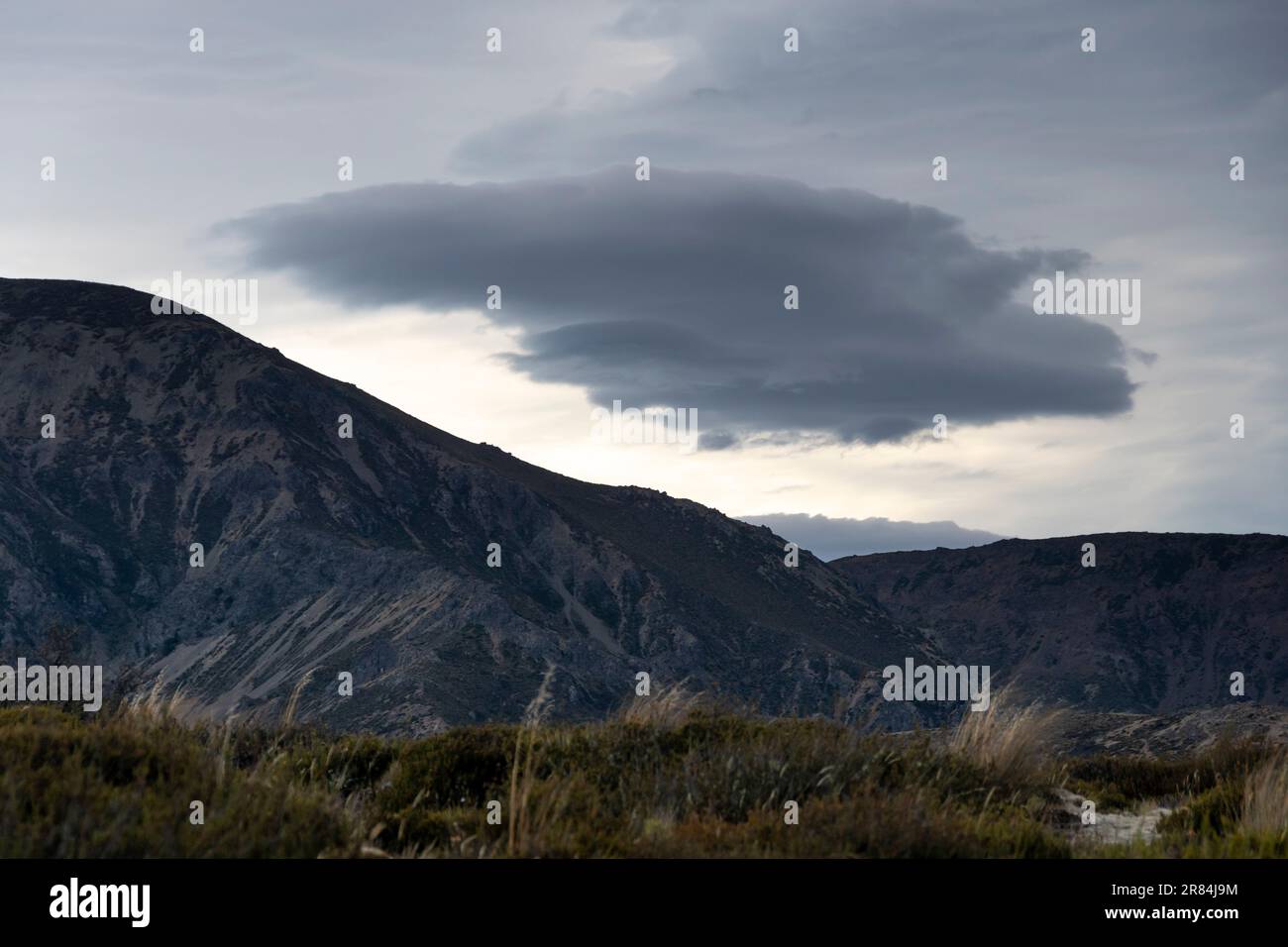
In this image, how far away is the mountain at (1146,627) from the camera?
558ft

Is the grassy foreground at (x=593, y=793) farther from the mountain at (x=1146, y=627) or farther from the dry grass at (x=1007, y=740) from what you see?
the mountain at (x=1146, y=627)

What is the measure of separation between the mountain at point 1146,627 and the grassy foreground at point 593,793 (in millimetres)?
153627

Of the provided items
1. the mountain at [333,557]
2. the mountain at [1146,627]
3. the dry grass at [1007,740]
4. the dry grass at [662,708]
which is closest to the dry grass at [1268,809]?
the dry grass at [1007,740]

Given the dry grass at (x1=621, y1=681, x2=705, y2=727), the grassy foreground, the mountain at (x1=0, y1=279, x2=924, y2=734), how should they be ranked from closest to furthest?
the grassy foreground
the dry grass at (x1=621, y1=681, x2=705, y2=727)
the mountain at (x1=0, y1=279, x2=924, y2=734)

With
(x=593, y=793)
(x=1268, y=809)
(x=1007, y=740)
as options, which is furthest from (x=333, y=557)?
(x=1268, y=809)

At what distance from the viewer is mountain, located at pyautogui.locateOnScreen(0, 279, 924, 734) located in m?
103

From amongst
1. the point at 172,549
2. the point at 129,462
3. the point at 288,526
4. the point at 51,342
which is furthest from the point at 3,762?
the point at 51,342

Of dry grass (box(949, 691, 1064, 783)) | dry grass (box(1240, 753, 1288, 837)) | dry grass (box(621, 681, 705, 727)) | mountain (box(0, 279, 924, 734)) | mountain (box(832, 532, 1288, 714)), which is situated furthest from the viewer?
mountain (box(832, 532, 1288, 714))

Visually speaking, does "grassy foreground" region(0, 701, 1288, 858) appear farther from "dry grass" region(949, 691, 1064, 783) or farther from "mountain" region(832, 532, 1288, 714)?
"mountain" region(832, 532, 1288, 714)

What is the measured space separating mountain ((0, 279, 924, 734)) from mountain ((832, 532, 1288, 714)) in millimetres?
39474

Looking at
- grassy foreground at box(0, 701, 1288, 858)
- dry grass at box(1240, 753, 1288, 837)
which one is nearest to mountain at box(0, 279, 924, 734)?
grassy foreground at box(0, 701, 1288, 858)

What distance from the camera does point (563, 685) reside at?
97.8m
